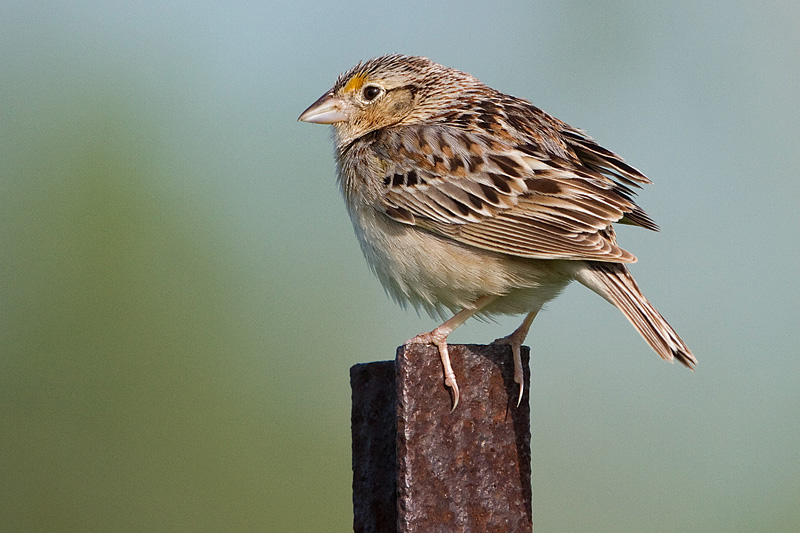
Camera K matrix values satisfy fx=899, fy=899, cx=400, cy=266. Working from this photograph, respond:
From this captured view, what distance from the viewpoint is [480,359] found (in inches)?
120

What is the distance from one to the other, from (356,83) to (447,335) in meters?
2.16

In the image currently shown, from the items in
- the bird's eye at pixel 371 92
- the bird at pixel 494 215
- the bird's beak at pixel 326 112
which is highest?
the bird's eye at pixel 371 92

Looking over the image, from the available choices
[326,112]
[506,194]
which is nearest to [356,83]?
[326,112]

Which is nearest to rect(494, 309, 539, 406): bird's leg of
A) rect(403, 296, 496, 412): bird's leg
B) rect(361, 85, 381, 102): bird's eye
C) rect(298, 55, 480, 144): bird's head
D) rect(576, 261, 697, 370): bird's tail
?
rect(403, 296, 496, 412): bird's leg

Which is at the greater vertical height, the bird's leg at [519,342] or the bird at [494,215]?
the bird at [494,215]

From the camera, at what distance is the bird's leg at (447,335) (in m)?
2.94

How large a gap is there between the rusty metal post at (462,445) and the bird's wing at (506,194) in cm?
94

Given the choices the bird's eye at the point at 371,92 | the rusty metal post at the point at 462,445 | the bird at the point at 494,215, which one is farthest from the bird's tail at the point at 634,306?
the bird's eye at the point at 371,92

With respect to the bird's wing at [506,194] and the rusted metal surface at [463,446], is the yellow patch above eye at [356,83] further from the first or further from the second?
the rusted metal surface at [463,446]

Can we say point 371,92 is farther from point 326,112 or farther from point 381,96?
point 326,112

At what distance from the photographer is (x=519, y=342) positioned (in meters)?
3.80

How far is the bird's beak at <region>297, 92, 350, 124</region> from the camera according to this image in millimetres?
5242

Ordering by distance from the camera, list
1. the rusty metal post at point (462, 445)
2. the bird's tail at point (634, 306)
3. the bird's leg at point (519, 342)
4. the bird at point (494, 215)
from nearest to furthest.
A: 1. the rusty metal post at point (462, 445)
2. the bird's leg at point (519, 342)
3. the bird's tail at point (634, 306)
4. the bird at point (494, 215)

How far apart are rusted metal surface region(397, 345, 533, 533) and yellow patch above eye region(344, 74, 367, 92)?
265 centimetres
